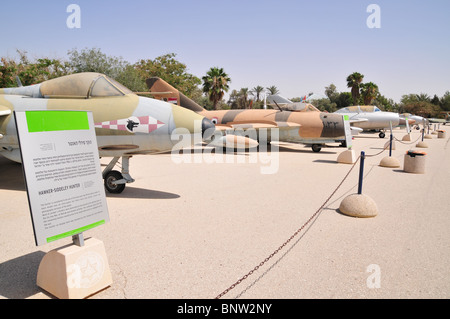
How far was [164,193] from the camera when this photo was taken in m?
6.62

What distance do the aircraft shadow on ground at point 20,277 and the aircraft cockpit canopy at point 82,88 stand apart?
3.49m

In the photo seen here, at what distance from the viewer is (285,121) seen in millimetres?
14414

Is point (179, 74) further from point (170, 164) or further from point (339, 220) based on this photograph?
point (339, 220)

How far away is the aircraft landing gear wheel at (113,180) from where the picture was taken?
6.42 meters

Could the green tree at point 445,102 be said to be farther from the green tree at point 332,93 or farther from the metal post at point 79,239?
the metal post at point 79,239

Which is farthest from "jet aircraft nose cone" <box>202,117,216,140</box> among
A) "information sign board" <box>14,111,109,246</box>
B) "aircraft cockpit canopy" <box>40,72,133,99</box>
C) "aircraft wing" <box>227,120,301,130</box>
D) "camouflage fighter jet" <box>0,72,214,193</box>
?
"aircraft wing" <box>227,120,301,130</box>

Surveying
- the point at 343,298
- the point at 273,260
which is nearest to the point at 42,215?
the point at 273,260

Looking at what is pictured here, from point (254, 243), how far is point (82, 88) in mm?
4781

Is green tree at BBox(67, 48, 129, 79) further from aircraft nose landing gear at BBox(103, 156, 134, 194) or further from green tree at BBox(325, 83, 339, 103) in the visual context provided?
green tree at BBox(325, 83, 339, 103)

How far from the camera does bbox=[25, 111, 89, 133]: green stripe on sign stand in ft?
8.26

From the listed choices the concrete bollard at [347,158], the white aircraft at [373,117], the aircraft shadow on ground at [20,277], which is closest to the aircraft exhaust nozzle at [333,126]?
the concrete bollard at [347,158]

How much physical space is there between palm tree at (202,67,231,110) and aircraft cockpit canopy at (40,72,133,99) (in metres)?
36.4

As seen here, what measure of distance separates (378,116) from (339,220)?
22.5 meters

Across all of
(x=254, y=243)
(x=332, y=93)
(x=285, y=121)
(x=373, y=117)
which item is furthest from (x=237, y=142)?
(x=332, y=93)
